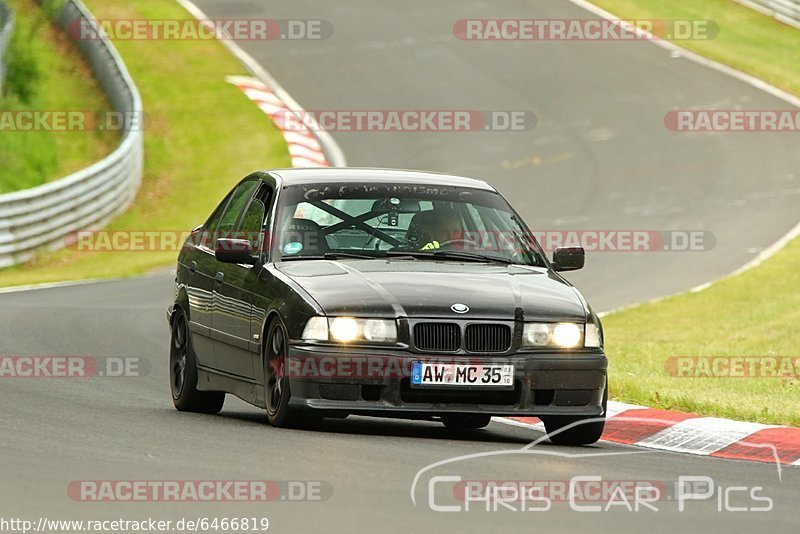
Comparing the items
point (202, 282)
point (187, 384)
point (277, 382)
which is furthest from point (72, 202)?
point (277, 382)

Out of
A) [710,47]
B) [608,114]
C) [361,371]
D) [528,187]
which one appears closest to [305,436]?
[361,371]

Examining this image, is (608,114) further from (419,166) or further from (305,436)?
(305,436)

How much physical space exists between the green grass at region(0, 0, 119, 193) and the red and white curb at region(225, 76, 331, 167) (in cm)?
313

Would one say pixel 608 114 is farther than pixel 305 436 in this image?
Yes

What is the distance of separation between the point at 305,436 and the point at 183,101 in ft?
92.5

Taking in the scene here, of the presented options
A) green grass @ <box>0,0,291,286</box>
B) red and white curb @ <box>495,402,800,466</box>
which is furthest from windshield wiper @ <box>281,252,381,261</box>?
green grass @ <box>0,0,291,286</box>

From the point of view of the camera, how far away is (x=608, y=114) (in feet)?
109

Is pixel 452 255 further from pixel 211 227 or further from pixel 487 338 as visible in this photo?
pixel 211 227

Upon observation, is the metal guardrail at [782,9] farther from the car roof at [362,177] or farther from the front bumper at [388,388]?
the front bumper at [388,388]

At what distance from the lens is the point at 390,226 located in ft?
32.5

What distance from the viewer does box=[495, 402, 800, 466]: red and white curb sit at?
9312mm

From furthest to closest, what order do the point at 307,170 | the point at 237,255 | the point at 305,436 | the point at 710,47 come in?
the point at 710,47
the point at 307,170
the point at 237,255
the point at 305,436

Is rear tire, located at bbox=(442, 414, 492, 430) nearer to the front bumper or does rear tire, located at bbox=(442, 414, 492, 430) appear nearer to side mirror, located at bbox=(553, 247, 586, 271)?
side mirror, located at bbox=(553, 247, 586, 271)

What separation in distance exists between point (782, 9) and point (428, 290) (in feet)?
118
